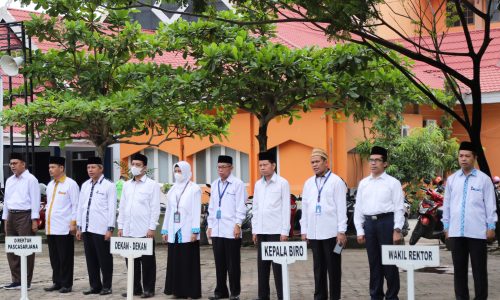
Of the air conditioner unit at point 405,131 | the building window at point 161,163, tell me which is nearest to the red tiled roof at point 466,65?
the air conditioner unit at point 405,131

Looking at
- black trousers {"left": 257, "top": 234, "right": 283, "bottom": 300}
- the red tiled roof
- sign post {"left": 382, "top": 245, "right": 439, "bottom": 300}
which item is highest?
the red tiled roof

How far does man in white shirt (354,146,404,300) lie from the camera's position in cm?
1148

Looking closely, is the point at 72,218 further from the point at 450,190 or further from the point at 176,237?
the point at 450,190

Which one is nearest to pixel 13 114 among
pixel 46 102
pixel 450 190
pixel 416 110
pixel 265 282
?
pixel 46 102

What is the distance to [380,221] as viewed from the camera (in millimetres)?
11586

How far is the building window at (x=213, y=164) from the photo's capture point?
32.2 meters

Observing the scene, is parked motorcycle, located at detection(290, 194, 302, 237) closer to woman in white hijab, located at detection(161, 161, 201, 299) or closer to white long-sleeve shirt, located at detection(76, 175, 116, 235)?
white long-sleeve shirt, located at detection(76, 175, 116, 235)

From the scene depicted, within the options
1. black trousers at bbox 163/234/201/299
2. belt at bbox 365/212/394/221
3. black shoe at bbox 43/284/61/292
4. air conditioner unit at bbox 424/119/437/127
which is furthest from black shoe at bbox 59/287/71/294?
air conditioner unit at bbox 424/119/437/127

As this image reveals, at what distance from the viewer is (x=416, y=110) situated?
109 ft

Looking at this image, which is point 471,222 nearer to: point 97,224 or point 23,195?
point 97,224

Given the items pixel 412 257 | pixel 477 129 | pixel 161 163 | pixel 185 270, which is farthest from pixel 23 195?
pixel 161 163

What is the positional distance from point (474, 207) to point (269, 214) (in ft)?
8.41

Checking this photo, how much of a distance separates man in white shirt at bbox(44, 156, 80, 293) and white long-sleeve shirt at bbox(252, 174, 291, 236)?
9.75ft

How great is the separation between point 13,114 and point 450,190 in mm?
10927
